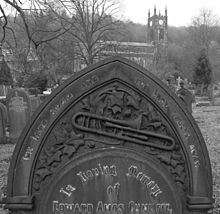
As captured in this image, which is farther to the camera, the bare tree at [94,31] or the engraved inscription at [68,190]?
the bare tree at [94,31]

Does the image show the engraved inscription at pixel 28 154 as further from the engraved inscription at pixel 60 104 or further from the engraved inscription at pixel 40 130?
the engraved inscription at pixel 60 104

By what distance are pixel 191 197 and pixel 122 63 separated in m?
1.20

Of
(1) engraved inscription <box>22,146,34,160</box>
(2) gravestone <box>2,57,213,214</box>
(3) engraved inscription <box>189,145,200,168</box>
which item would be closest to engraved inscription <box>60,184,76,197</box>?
(2) gravestone <box>2,57,213,214</box>

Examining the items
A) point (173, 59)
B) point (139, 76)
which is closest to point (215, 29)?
point (173, 59)

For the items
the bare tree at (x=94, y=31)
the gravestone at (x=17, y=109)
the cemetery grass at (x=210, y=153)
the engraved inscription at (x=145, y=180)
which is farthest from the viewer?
the bare tree at (x=94, y=31)

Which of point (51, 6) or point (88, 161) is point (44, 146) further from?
point (51, 6)

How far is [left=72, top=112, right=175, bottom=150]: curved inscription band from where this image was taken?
2.57 m

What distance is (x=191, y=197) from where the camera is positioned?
8.41 ft

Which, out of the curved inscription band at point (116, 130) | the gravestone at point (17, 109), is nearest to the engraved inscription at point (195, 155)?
the curved inscription band at point (116, 130)

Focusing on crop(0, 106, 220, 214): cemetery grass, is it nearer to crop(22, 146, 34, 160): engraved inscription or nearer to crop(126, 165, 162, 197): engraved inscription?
crop(126, 165, 162, 197): engraved inscription

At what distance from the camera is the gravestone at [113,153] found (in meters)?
2.57

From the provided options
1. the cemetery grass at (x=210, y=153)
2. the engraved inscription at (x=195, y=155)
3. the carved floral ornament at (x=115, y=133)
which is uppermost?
the carved floral ornament at (x=115, y=133)

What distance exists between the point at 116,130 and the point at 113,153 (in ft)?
0.61

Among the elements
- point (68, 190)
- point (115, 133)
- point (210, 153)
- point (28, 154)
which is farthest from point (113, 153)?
point (210, 153)
